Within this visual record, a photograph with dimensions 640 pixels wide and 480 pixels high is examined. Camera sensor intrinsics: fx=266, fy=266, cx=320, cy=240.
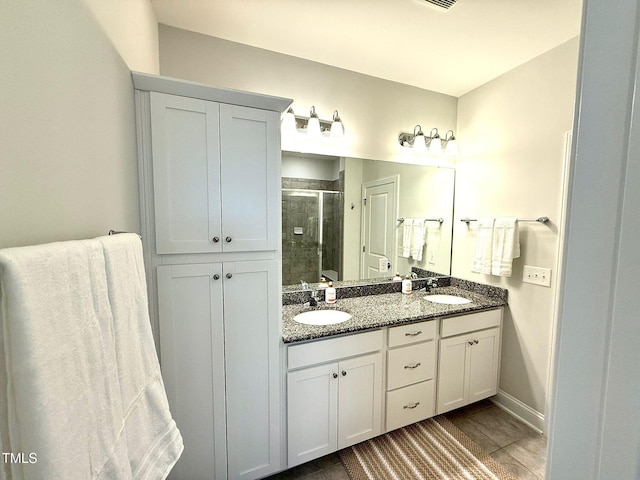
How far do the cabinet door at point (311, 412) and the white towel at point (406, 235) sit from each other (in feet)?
4.05

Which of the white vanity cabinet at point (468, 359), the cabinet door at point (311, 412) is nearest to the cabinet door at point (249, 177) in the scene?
the cabinet door at point (311, 412)

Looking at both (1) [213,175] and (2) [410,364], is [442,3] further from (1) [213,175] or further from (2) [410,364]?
(2) [410,364]

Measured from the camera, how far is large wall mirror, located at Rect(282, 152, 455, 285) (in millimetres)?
1937

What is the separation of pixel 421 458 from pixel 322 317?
1.04 m

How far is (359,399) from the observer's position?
63.1 inches

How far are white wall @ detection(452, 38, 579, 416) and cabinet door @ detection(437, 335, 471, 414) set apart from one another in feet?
1.55

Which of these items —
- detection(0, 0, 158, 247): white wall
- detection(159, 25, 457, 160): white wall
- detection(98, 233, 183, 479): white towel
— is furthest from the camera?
detection(159, 25, 457, 160): white wall

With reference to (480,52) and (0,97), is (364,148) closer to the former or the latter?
(480,52)

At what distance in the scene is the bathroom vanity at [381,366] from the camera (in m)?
1.47

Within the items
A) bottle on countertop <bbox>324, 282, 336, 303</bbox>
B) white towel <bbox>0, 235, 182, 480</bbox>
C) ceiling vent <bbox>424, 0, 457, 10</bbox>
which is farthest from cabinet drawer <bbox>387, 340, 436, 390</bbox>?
ceiling vent <bbox>424, 0, 457, 10</bbox>

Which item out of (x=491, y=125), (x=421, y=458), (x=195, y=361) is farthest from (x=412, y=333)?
(x=491, y=125)

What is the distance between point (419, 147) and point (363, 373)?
6.16 ft

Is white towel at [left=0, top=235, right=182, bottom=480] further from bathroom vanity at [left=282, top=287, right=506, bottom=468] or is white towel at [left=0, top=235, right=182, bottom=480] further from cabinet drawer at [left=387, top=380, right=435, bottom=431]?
cabinet drawer at [left=387, top=380, right=435, bottom=431]

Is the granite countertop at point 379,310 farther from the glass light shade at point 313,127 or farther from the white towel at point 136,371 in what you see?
the glass light shade at point 313,127
